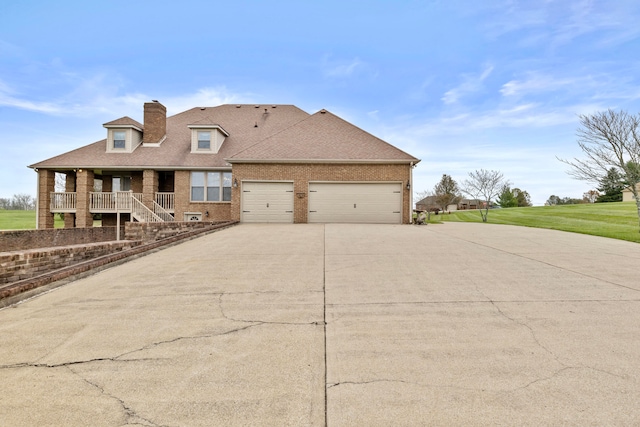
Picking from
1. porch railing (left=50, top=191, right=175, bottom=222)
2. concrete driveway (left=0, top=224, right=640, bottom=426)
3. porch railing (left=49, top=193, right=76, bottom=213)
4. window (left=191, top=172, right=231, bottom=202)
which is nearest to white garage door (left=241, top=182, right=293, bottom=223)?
window (left=191, top=172, right=231, bottom=202)

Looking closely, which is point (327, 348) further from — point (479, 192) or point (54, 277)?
point (479, 192)

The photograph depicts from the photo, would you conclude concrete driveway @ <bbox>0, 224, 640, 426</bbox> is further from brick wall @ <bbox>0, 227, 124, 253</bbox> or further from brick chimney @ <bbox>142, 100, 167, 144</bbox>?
brick chimney @ <bbox>142, 100, 167, 144</bbox>

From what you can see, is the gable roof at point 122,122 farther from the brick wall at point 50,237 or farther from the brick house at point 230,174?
the brick wall at point 50,237

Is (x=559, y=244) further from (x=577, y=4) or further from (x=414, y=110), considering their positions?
(x=414, y=110)

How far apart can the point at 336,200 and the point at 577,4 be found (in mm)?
12532

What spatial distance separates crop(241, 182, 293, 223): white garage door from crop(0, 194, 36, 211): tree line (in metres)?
55.7

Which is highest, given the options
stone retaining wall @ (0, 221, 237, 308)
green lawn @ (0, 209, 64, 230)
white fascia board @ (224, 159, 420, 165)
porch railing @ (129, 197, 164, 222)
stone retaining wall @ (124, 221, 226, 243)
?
white fascia board @ (224, 159, 420, 165)

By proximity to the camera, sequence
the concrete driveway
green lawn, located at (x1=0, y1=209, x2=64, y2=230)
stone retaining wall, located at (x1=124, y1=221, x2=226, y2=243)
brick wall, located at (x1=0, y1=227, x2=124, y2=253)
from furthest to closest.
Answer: green lawn, located at (x1=0, y1=209, x2=64, y2=230), brick wall, located at (x1=0, y1=227, x2=124, y2=253), stone retaining wall, located at (x1=124, y1=221, x2=226, y2=243), the concrete driveway

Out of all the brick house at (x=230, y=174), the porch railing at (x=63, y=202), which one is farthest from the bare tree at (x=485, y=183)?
the porch railing at (x=63, y=202)

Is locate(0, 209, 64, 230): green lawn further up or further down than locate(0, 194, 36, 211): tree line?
further down

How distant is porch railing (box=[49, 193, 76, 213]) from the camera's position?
17.2 meters

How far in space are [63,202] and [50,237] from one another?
481cm

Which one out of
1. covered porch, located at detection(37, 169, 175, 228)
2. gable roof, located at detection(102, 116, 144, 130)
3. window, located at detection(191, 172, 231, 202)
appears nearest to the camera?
covered porch, located at detection(37, 169, 175, 228)

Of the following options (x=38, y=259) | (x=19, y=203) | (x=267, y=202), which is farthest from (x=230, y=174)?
(x=19, y=203)
